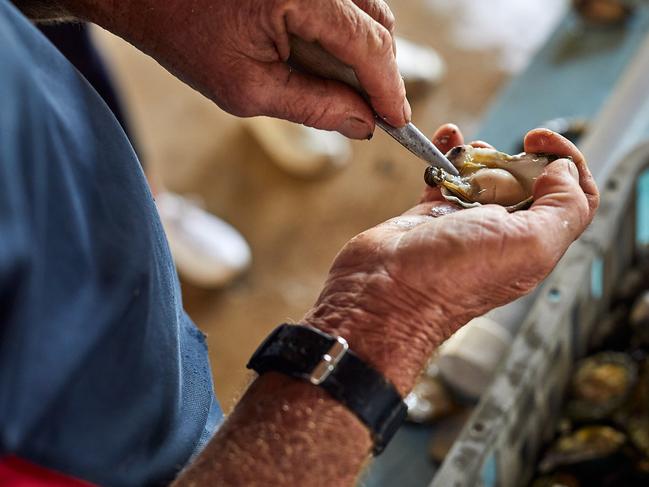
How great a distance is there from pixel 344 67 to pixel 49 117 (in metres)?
0.28

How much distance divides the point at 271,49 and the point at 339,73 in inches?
2.6

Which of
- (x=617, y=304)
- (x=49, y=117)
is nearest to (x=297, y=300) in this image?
(x=617, y=304)

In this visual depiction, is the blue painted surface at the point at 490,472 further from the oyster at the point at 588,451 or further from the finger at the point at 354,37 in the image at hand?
the finger at the point at 354,37

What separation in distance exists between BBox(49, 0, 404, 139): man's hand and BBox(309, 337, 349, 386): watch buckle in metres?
0.25

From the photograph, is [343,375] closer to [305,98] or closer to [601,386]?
[305,98]

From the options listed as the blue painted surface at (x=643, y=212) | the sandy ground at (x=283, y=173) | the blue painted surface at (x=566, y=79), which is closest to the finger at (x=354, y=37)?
the blue painted surface at (x=643, y=212)

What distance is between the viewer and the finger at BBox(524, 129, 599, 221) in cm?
74

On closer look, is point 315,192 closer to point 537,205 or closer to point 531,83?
point 531,83

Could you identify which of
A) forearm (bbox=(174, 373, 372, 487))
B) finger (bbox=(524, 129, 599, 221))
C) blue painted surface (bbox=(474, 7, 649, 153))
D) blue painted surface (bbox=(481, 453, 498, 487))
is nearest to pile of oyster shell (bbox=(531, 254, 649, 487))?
blue painted surface (bbox=(481, 453, 498, 487))

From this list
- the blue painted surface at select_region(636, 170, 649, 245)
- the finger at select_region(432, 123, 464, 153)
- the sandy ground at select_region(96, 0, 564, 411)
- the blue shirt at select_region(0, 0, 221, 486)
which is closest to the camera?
the blue shirt at select_region(0, 0, 221, 486)

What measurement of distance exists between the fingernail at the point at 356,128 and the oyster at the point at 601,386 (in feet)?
2.30

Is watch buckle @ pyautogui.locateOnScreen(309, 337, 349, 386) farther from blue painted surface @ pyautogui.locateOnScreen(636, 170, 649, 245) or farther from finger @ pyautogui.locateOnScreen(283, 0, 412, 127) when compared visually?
blue painted surface @ pyautogui.locateOnScreen(636, 170, 649, 245)

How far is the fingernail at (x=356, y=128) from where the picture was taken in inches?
30.4

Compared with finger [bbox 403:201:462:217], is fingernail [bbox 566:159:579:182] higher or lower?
higher
